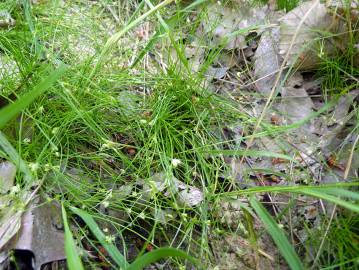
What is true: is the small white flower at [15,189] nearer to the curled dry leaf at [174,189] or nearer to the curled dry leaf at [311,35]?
the curled dry leaf at [174,189]

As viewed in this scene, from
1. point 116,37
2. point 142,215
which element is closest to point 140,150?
point 142,215

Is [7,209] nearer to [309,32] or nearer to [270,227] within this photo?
[270,227]

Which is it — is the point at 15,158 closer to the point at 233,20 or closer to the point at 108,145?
the point at 108,145

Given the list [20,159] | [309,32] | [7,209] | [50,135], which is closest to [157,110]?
[50,135]

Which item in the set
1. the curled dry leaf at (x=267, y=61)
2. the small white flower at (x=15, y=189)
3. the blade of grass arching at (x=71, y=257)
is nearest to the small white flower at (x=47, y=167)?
the small white flower at (x=15, y=189)

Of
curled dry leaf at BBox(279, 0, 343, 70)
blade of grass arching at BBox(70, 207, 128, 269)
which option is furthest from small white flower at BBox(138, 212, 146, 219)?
curled dry leaf at BBox(279, 0, 343, 70)

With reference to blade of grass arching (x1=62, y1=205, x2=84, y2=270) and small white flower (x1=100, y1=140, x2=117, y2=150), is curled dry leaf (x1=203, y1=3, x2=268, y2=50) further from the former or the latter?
blade of grass arching (x1=62, y1=205, x2=84, y2=270)
